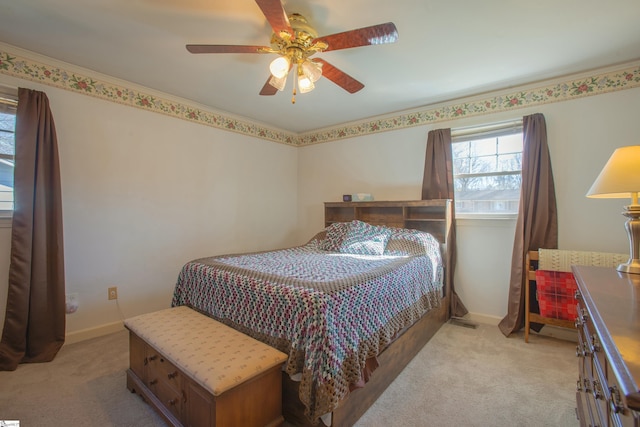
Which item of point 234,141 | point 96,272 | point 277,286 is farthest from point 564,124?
point 96,272

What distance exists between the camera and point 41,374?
2.02 metres

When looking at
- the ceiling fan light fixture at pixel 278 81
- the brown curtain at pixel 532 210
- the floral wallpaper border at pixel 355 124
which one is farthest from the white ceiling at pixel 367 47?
the brown curtain at pixel 532 210

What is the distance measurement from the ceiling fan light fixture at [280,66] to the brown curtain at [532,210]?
2.37m

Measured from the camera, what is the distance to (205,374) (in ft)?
4.12

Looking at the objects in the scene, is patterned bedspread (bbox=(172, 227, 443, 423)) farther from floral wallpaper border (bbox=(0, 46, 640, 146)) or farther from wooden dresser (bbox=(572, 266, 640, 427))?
floral wallpaper border (bbox=(0, 46, 640, 146))

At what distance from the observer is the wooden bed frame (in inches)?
59.7

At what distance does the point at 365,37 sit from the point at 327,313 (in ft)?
4.86

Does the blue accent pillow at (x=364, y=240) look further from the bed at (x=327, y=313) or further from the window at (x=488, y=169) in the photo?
the window at (x=488, y=169)

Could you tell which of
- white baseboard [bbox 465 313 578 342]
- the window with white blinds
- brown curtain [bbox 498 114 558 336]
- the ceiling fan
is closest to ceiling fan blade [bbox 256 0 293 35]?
the ceiling fan

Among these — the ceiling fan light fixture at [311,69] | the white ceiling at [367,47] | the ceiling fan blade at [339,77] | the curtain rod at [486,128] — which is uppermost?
the white ceiling at [367,47]

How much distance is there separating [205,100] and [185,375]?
284cm

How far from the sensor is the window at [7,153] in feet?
7.36

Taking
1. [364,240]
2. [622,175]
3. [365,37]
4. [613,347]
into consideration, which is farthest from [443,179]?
[613,347]

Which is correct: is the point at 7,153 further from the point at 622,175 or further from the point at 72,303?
the point at 622,175
